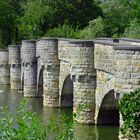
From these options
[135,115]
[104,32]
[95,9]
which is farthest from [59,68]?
[95,9]

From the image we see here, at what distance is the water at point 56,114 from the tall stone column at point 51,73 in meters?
0.65

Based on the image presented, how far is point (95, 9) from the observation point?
5575 cm

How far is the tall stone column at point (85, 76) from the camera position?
2366cm

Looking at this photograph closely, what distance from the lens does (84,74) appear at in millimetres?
24000

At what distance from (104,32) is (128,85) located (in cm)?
3055

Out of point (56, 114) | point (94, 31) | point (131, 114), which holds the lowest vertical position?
point (56, 114)

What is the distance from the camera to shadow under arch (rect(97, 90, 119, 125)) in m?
23.1

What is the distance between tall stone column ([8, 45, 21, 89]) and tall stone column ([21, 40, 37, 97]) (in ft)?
14.1

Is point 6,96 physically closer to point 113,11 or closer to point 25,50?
point 25,50

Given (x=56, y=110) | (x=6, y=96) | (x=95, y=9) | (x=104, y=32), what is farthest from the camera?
(x=95, y=9)

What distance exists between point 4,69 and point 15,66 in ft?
9.68

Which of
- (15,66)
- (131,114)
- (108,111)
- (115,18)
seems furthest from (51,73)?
(115,18)

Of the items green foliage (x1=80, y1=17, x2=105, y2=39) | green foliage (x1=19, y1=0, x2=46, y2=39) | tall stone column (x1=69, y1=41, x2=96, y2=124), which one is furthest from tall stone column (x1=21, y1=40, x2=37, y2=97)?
green foliage (x1=19, y1=0, x2=46, y2=39)

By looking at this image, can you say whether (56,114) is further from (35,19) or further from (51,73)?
(35,19)
